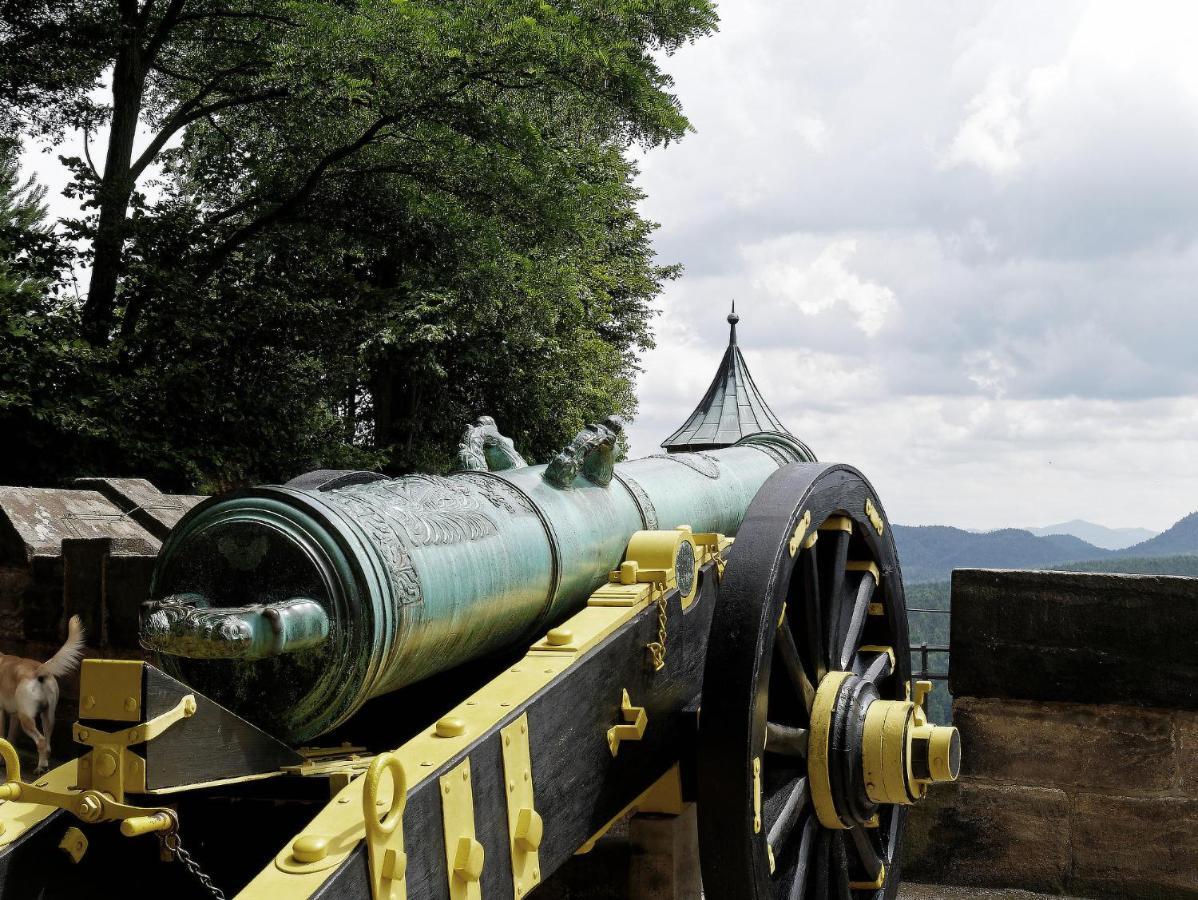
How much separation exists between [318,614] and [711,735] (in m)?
0.91

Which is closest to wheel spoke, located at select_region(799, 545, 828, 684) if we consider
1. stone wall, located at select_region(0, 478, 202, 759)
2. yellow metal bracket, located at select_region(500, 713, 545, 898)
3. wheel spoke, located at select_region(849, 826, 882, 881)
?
wheel spoke, located at select_region(849, 826, 882, 881)

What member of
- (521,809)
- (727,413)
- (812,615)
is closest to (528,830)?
(521,809)

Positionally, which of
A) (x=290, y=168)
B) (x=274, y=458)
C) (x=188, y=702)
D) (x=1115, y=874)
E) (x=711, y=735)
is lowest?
(x=1115, y=874)

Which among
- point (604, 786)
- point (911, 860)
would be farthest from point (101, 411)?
point (604, 786)

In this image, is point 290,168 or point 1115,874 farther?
point 290,168

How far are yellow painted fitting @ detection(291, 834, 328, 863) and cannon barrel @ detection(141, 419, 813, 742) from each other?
35 centimetres

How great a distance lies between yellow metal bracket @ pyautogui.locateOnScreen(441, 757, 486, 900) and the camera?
6.64ft

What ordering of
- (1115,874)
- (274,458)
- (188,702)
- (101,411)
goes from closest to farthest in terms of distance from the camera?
1. (188,702)
2. (1115,874)
3. (101,411)
4. (274,458)

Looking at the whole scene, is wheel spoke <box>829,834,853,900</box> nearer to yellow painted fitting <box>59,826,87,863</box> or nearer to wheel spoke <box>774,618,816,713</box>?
wheel spoke <box>774,618,816,713</box>

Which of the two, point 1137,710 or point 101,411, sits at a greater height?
point 101,411

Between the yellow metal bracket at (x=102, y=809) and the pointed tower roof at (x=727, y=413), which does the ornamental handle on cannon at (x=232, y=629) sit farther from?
the pointed tower roof at (x=727, y=413)

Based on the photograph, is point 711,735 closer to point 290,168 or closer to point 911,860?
point 911,860

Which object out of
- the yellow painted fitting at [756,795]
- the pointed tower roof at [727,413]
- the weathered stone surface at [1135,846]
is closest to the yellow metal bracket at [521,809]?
the yellow painted fitting at [756,795]

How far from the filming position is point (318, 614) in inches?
82.0
